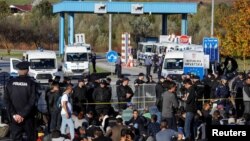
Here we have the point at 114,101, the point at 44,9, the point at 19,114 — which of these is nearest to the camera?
the point at 19,114

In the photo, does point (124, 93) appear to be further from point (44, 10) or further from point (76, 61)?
point (44, 10)

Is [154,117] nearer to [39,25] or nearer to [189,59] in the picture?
[189,59]

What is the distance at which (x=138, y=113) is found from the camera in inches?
899

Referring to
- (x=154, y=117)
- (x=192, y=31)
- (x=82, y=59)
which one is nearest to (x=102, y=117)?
(x=154, y=117)

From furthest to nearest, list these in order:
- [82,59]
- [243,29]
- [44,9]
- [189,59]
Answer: [44,9], [243,29], [82,59], [189,59]

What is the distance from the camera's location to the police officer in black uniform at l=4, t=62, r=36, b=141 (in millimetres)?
13539

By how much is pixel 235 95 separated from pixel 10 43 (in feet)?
A: 253

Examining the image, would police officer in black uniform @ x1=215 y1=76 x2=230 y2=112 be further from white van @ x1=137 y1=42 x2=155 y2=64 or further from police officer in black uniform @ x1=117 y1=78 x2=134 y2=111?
white van @ x1=137 y1=42 x2=155 y2=64

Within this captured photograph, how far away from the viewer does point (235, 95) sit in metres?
29.0

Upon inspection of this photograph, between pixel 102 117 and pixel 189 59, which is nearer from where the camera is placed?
pixel 102 117

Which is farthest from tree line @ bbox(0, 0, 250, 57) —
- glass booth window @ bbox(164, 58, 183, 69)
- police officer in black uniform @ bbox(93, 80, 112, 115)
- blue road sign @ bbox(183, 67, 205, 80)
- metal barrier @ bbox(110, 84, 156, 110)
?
police officer in black uniform @ bbox(93, 80, 112, 115)

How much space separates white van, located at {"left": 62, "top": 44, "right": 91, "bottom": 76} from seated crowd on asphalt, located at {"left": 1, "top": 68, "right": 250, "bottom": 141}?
2549 cm

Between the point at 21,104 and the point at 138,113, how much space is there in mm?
9429

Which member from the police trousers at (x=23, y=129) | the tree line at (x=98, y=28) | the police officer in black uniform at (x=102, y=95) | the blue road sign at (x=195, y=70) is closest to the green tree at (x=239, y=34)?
the tree line at (x=98, y=28)
